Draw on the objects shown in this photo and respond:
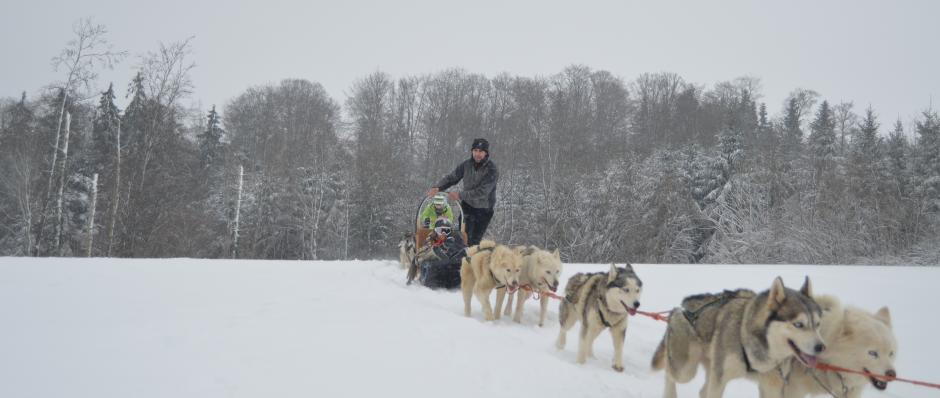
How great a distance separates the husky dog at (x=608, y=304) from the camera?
3.94 meters

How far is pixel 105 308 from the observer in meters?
3.96

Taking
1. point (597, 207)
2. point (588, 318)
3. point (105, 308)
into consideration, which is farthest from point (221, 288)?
point (597, 207)

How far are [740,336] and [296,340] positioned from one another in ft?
9.77

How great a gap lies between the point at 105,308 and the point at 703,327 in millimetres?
4770

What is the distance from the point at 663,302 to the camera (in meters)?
6.42

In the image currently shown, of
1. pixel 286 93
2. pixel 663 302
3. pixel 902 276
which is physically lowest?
pixel 663 302

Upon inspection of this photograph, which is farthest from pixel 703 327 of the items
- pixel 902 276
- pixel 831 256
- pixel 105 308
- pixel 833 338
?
pixel 831 256

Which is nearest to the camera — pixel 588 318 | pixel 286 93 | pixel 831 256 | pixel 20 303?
pixel 20 303

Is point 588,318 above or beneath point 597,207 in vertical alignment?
beneath

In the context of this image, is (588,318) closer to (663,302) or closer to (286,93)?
(663,302)

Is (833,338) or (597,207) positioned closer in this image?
(833,338)

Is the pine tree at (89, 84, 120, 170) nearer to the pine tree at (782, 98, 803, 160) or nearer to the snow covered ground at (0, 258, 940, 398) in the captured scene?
the snow covered ground at (0, 258, 940, 398)

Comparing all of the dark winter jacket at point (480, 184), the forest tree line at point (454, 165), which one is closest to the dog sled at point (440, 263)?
the dark winter jacket at point (480, 184)

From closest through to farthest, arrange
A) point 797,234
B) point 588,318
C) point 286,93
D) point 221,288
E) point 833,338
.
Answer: point 833,338 < point 588,318 < point 221,288 < point 797,234 < point 286,93
